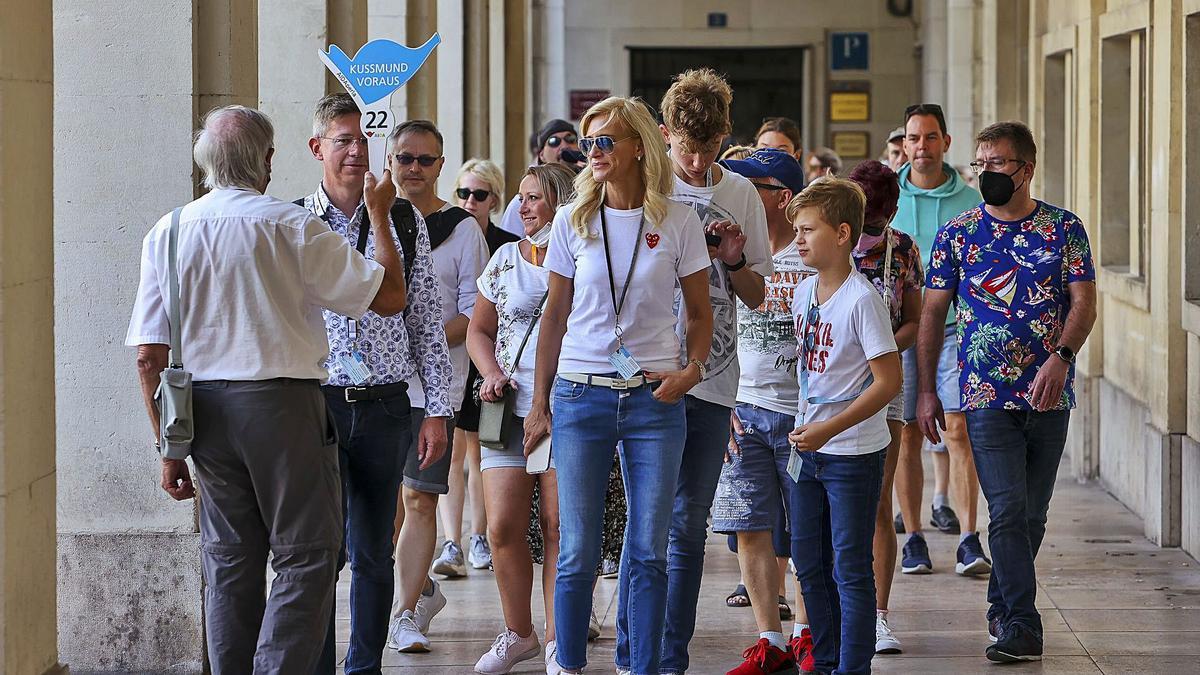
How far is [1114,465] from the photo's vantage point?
9.88 meters

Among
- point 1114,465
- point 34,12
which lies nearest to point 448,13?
point 1114,465

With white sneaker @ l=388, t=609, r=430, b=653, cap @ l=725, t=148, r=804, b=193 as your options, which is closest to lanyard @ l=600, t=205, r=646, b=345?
cap @ l=725, t=148, r=804, b=193

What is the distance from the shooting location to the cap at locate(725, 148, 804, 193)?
227 inches

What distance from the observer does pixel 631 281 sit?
16.1 ft

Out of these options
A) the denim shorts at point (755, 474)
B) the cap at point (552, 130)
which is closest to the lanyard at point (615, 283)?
the denim shorts at point (755, 474)

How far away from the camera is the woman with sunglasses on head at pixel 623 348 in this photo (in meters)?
4.91

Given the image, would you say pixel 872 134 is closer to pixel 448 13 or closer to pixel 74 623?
pixel 448 13

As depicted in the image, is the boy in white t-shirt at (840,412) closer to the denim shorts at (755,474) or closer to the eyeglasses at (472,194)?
the denim shorts at (755,474)

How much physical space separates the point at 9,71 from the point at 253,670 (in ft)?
5.42

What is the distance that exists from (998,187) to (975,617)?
1.85 m

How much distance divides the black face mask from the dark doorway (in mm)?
16064

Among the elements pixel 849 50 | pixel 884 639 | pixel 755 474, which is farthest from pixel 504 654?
pixel 849 50

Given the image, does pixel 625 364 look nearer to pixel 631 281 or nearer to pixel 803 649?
pixel 631 281

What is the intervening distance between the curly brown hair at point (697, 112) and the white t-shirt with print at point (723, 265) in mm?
130
